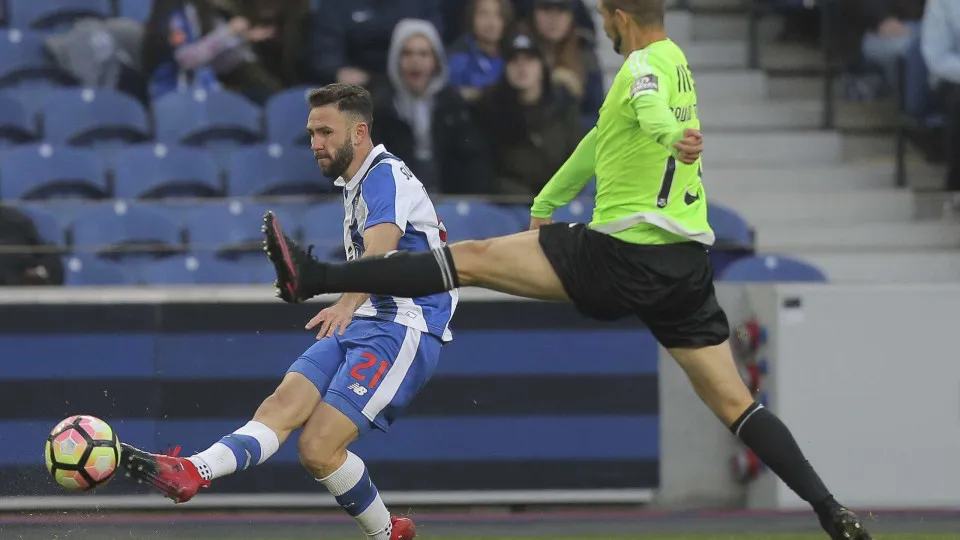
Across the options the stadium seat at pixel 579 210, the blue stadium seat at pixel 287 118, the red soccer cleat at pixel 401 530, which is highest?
the blue stadium seat at pixel 287 118

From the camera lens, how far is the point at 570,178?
6.80 metres

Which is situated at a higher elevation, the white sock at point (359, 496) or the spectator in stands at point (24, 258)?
the spectator in stands at point (24, 258)

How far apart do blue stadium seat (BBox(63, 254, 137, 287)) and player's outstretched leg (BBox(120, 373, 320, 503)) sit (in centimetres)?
342

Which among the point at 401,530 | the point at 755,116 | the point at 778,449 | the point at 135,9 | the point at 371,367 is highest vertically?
the point at 135,9

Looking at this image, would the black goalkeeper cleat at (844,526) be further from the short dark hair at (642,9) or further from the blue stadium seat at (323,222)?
the blue stadium seat at (323,222)

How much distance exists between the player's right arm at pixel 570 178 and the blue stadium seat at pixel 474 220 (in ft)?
11.4

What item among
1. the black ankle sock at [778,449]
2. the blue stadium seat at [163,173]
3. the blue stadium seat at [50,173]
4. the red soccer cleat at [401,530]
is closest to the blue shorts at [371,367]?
the red soccer cleat at [401,530]

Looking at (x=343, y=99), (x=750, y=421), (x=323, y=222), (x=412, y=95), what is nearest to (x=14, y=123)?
(x=323, y=222)

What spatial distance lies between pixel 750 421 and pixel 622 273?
2.82 feet

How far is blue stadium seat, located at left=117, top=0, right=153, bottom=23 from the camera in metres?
12.7

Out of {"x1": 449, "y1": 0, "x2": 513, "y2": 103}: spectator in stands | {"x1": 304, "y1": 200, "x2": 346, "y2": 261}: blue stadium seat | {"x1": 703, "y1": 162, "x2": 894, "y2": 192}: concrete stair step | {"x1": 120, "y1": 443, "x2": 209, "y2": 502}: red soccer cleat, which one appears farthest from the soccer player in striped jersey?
{"x1": 703, "y1": 162, "x2": 894, "y2": 192}: concrete stair step

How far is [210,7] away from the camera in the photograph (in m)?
12.3

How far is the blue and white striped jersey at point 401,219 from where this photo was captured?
686cm

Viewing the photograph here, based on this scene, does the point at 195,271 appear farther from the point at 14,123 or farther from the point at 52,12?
the point at 52,12
